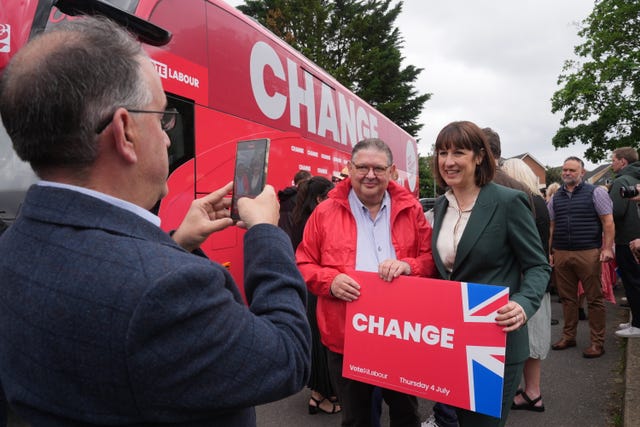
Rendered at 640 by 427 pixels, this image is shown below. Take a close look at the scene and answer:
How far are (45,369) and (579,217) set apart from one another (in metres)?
5.23

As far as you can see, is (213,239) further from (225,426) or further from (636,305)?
(636,305)

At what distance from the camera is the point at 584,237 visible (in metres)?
4.71

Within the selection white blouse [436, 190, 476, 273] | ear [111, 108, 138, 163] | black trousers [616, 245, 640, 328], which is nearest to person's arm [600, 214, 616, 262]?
black trousers [616, 245, 640, 328]

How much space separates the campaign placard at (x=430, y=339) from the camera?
1.82 m

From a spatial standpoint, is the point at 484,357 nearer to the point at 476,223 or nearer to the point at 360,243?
the point at 476,223

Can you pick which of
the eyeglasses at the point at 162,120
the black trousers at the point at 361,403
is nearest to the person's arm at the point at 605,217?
the black trousers at the point at 361,403

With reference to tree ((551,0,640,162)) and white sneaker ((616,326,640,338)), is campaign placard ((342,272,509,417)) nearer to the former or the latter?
white sneaker ((616,326,640,338))

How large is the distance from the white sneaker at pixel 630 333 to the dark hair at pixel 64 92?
6058mm

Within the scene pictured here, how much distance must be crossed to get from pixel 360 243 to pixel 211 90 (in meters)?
2.53

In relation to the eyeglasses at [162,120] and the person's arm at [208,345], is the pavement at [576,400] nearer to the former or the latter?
the person's arm at [208,345]

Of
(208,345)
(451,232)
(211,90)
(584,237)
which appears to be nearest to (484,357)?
(451,232)

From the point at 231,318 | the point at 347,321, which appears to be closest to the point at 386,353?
the point at 347,321

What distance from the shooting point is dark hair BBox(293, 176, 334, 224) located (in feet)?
12.5

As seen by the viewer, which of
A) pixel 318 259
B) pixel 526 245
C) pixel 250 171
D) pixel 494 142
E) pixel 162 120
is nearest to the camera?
pixel 162 120
